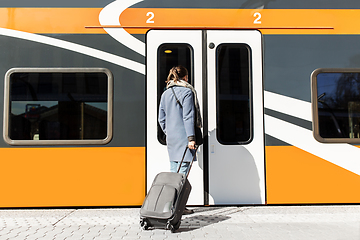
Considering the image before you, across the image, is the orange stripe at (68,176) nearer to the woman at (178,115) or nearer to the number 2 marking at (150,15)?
the woman at (178,115)

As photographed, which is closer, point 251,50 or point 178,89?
point 178,89

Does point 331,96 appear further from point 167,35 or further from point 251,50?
point 167,35

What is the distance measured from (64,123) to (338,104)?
3369mm

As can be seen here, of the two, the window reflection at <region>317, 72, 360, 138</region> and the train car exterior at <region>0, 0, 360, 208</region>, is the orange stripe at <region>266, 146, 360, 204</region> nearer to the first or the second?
the train car exterior at <region>0, 0, 360, 208</region>

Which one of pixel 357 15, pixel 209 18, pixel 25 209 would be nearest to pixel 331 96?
pixel 357 15

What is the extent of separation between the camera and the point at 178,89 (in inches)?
131

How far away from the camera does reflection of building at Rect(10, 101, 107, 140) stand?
3.50 meters

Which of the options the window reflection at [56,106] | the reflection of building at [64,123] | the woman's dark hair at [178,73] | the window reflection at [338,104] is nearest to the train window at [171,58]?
the woman's dark hair at [178,73]

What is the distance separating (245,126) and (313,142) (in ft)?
2.77

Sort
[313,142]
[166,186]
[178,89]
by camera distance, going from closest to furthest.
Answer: [166,186] < [178,89] < [313,142]

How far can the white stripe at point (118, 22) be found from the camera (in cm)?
356

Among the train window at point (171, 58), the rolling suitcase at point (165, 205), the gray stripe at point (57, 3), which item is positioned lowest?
the rolling suitcase at point (165, 205)

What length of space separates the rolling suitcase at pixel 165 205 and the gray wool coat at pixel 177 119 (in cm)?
44

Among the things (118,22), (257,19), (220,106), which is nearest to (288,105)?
(220,106)
